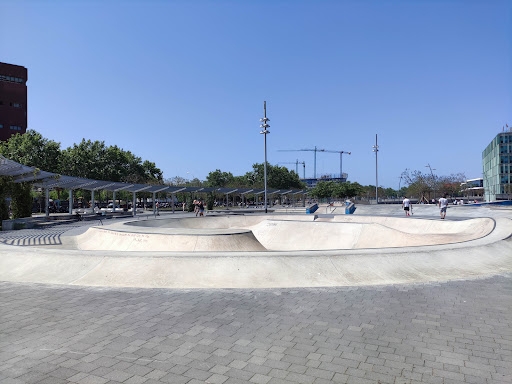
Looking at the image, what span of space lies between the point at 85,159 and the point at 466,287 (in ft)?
167

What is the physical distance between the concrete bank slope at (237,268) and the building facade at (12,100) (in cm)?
7387

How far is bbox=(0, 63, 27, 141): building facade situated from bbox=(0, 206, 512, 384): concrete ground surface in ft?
251

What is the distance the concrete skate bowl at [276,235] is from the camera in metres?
10.9

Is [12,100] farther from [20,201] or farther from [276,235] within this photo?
[276,235]

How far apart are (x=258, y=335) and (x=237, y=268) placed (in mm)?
2924

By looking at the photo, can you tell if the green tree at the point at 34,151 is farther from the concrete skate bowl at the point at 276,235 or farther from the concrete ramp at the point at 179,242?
the concrete ramp at the point at 179,242

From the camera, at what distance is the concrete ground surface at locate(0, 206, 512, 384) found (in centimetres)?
331

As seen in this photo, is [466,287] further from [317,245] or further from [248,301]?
[317,245]

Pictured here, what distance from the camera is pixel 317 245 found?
15.9 meters

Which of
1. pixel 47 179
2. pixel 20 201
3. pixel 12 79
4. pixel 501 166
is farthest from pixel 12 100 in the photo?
pixel 501 166

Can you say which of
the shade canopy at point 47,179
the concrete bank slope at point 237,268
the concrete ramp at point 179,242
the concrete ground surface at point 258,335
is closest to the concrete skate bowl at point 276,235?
the concrete ramp at point 179,242

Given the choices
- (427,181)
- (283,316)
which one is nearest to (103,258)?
(283,316)

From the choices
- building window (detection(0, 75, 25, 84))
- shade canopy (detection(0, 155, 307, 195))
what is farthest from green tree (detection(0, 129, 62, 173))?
building window (detection(0, 75, 25, 84))

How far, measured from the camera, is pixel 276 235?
1752cm
